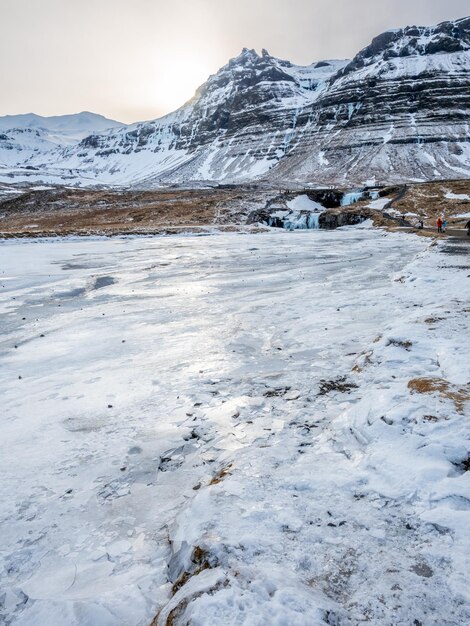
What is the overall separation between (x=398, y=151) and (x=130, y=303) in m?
154

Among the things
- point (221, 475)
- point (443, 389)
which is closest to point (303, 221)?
point (443, 389)

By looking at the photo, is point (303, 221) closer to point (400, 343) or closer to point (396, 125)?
point (400, 343)

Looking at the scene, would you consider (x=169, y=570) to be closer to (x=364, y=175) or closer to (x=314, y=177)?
(x=364, y=175)

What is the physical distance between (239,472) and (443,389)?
2951 millimetres

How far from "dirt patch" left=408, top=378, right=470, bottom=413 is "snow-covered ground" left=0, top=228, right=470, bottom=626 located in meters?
0.03

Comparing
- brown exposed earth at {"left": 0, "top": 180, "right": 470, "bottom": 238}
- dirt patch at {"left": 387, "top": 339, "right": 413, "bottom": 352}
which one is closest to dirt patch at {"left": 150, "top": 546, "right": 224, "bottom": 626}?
dirt patch at {"left": 387, "top": 339, "right": 413, "bottom": 352}

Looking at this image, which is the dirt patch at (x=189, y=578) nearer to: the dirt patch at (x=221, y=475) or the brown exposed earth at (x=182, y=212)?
the dirt patch at (x=221, y=475)

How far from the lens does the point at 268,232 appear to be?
4725 cm

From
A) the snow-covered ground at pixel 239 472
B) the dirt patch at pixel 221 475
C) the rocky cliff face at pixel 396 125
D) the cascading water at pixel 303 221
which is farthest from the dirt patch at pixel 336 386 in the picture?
the rocky cliff face at pixel 396 125

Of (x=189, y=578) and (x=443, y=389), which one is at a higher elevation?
(x=443, y=389)

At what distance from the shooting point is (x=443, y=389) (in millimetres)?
5180

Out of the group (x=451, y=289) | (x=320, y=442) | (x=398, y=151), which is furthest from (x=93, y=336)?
(x=398, y=151)

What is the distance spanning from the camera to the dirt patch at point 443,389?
484cm

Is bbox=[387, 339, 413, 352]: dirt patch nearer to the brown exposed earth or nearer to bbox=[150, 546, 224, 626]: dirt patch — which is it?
bbox=[150, 546, 224, 626]: dirt patch
